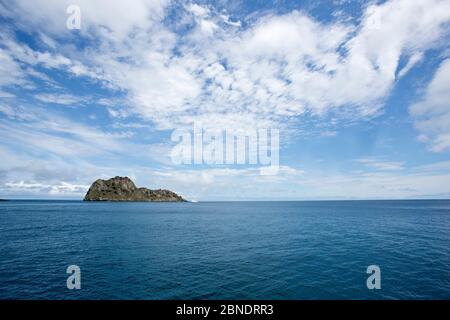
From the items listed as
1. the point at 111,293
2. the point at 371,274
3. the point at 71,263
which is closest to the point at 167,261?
the point at 111,293

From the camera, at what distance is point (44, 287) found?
28375 millimetres

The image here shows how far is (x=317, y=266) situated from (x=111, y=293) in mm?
28367

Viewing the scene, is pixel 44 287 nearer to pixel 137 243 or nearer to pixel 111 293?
pixel 111 293

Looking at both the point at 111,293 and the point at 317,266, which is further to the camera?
the point at 317,266

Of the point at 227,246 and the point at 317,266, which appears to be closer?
the point at 317,266

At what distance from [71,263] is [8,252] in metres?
15.6
